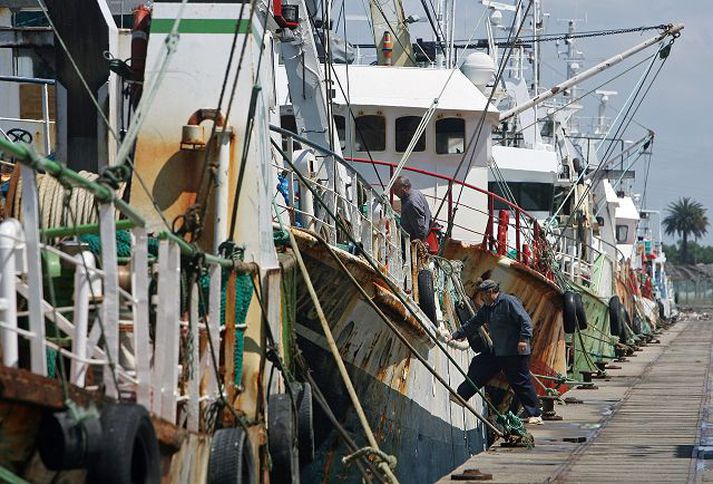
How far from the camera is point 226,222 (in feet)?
25.5

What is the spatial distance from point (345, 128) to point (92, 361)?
14.1m

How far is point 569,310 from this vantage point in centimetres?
1972

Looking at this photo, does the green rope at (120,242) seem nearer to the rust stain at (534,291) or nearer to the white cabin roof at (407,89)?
the rust stain at (534,291)

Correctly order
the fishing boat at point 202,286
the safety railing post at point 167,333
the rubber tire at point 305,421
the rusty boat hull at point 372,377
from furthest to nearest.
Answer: the rusty boat hull at point 372,377 → the rubber tire at point 305,421 → the safety railing post at point 167,333 → the fishing boat at point 202,286

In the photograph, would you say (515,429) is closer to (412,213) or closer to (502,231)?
(412,213)

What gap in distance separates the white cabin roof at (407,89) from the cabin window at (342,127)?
0.35m

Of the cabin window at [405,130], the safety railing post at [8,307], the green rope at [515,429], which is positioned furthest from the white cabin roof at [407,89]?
the safety railing post at [8,307]

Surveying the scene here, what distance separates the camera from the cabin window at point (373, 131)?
19656 mm

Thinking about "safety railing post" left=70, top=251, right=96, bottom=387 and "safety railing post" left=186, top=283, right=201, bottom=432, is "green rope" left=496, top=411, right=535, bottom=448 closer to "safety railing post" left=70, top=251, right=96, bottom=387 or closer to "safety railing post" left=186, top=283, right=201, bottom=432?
"safety railing post" left=186, top=283, right=201, bottom=432

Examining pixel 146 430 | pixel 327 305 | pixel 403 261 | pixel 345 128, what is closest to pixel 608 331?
pixel 345 128

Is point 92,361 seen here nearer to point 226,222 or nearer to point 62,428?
point 62,428

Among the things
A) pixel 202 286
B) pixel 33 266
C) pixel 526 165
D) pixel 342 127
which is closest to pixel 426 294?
pixel 342 127

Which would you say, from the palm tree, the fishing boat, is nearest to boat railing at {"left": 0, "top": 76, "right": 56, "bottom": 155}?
the fishing boat

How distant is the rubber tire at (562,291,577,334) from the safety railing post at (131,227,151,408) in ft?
46.2
